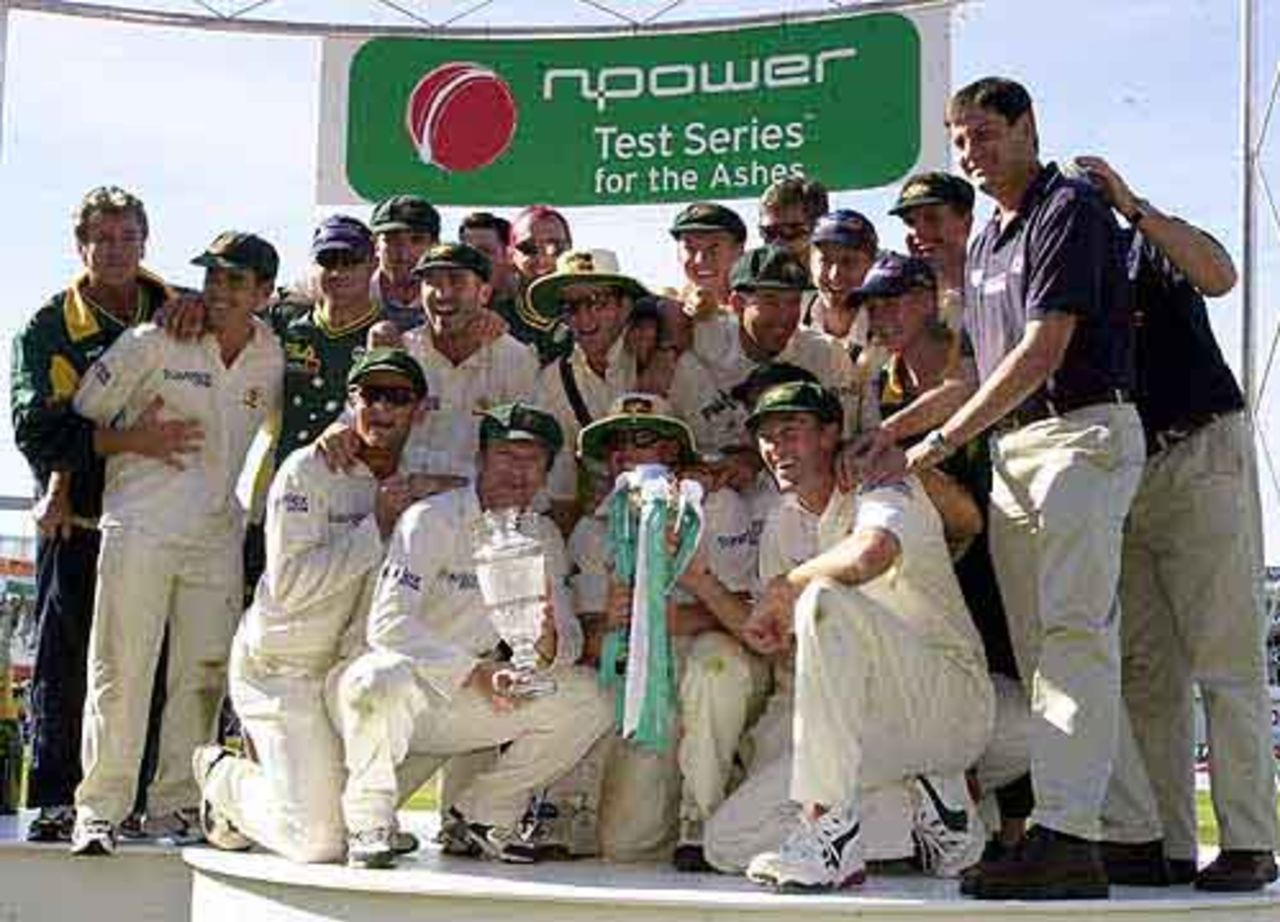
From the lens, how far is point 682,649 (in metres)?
5.32

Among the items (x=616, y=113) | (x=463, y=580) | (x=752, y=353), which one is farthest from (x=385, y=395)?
(x=616, y=113)

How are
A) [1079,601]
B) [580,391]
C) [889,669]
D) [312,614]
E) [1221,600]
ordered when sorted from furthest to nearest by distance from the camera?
[580,391], [312,614], [1221,600], [889,669], [1079,601]

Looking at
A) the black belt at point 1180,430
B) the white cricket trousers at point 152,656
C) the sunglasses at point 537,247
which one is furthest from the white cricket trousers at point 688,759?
the sunglasses at point 537,247

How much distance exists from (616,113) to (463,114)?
31.8 inches

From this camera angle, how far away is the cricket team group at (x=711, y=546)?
4.73 meters

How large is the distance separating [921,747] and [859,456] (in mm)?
814

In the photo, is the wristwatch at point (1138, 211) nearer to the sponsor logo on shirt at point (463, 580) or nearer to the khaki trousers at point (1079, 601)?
the khaki trousers at point (1079, 601)

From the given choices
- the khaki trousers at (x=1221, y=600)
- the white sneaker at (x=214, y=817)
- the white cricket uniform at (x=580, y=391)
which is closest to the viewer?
the khaki trousers at (x=1221, y=600)

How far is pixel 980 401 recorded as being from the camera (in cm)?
470

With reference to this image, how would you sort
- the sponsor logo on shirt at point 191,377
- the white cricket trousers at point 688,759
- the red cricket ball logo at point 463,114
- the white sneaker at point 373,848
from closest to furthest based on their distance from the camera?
the white sneaker at point 373,848, the white cricket trousers at point 688,759, the sponsor logo on shirt at point 191,377, the red cricket ball logo at point 463,114

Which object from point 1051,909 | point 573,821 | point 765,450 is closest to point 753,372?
point 765,450

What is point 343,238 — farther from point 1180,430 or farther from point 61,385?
point 1180,430

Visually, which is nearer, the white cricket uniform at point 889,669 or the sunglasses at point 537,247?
the white cricket uniform at point 889,669

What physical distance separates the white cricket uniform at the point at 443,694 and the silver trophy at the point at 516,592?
0.26ft
